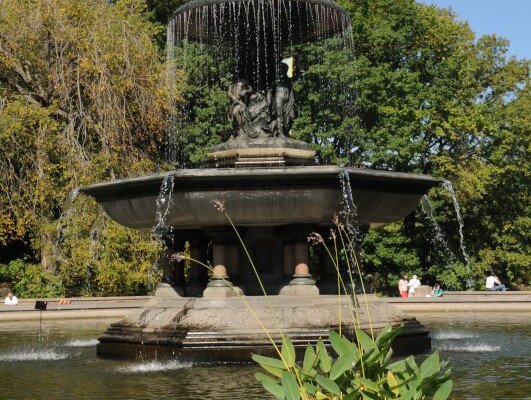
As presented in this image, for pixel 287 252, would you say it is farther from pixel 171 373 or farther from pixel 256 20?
pixel 256 20

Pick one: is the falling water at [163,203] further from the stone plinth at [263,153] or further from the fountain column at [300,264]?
the fountain column at [300,264]

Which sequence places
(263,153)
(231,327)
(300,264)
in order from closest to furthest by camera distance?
1. (231,327)
2. (300,264)
3. (263,153)

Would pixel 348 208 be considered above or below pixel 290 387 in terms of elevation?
above

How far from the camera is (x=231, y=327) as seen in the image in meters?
11.6

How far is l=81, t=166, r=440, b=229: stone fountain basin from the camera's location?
12.1 m

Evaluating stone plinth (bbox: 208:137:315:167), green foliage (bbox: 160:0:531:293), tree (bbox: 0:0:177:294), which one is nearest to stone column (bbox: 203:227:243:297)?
stone plinth (bbox: 208:137:315:167)

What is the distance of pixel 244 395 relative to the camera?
823cm

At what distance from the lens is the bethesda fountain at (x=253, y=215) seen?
38.8ft

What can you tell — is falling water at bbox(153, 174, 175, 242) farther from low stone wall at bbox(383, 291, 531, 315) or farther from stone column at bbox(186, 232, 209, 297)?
low stone wall at bbox(383, 291, 531, 315)

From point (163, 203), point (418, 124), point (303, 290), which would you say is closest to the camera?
point (163, 203)

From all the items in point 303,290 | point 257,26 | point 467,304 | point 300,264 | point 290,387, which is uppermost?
point 257,26

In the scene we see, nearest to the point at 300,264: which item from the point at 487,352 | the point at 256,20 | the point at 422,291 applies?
the point at 487,352

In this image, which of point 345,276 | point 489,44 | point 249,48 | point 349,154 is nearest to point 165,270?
point 345,276

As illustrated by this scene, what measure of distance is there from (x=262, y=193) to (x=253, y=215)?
345 mm
